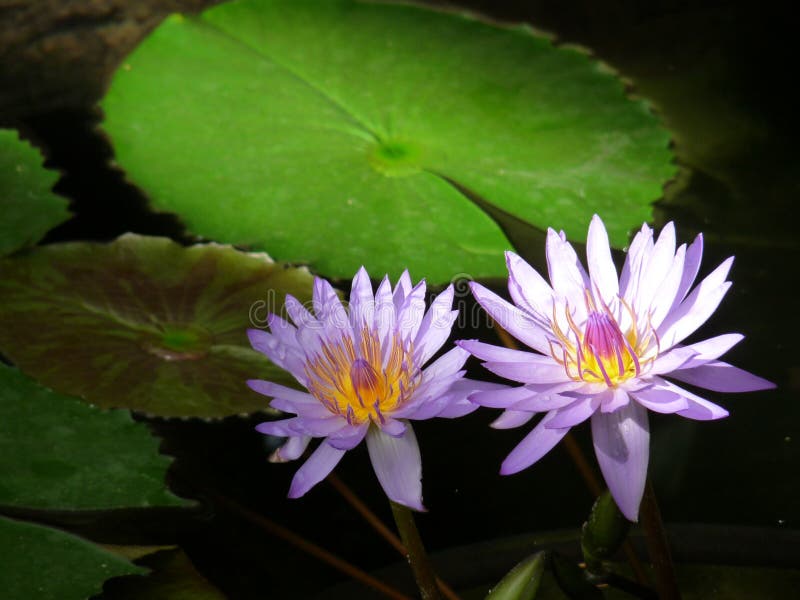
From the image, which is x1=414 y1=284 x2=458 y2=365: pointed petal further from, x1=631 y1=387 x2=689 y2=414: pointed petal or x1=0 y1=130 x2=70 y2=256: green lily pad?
x1=0 y1=130 x2=70 y2=256: green lily pad

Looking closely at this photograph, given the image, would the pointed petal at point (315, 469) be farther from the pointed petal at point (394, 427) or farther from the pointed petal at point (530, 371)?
the pointed petal at point (530, 371)

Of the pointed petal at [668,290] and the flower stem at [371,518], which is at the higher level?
the pointed petal at [668,290]

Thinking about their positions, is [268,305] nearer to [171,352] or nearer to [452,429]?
[171,352]

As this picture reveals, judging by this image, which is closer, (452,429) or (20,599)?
(20,599)

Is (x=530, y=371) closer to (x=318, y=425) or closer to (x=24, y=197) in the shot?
(x=318, y=425)

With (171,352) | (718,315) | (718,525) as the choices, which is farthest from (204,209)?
(718,525)

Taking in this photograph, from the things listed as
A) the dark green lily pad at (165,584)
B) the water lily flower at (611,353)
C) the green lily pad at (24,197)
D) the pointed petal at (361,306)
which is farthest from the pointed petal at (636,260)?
the green lily pad at (24,197)
